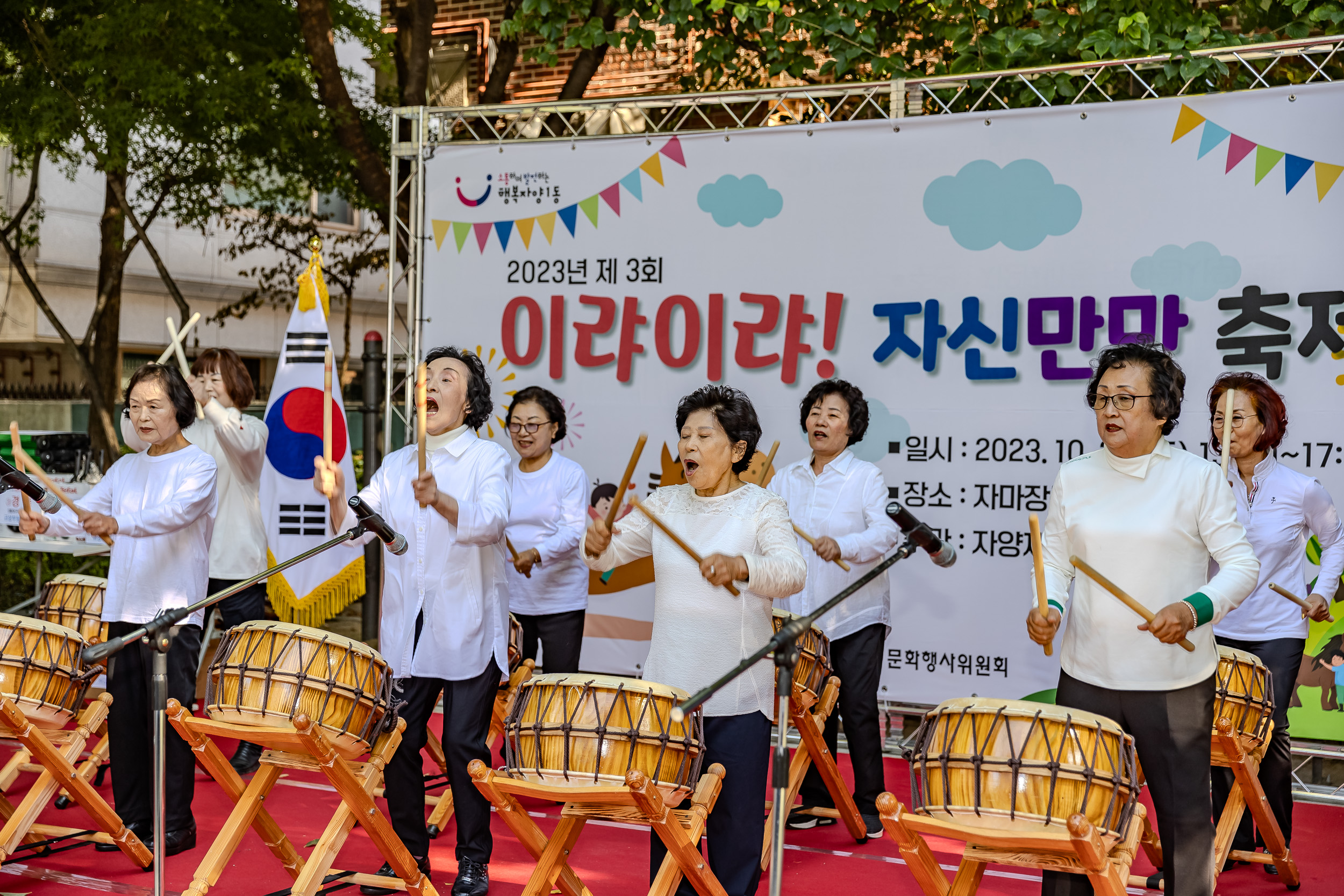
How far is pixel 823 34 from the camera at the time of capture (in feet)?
21.7

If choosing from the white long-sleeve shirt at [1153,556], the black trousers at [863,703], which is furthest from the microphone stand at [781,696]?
the black trousers at [863,703]

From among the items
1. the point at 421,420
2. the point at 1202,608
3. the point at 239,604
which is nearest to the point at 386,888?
the point at 421,420

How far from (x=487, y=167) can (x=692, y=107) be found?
3.29 ft

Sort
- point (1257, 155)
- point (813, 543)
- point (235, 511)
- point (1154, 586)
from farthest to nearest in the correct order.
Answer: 1. point (235, 511)
2. point (1257, 155)
3. point (813, 543)
4. point (1154, 586)

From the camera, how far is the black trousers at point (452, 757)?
374 centimetres

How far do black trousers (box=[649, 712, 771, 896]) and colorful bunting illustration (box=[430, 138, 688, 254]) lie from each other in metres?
3.17

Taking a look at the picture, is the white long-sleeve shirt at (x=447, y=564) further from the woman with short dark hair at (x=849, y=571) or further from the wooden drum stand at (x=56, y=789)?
the woman with short dark hair at (x=849, y=571)

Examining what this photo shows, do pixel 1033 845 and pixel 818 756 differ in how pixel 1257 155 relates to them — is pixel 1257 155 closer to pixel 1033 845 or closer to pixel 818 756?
pixel 818 756

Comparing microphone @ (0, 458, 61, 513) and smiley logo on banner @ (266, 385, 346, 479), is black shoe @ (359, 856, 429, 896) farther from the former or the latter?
smiley logo on banner @ (266, 385, 346, 479)

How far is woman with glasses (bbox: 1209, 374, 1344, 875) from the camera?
165 inches

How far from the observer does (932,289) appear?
5398mm

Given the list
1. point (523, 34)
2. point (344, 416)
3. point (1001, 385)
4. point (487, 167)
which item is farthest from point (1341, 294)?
point (523, 34)

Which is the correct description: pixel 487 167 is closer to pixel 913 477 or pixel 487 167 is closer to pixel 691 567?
pixel 913 477

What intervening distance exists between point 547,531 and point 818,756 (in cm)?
129
